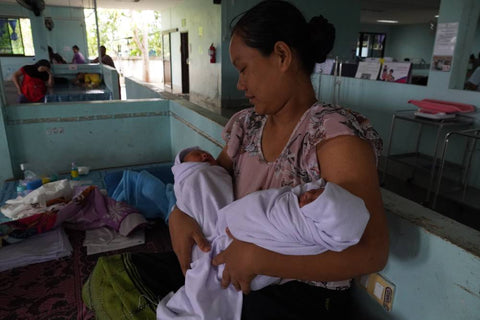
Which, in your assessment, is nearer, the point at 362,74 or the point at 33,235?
the point at 33,235

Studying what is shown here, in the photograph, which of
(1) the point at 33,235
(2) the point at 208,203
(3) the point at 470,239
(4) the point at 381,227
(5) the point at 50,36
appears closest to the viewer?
(4) the point at 381,227

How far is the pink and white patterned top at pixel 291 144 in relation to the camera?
0.80 metres

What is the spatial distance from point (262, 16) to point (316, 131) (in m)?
0.32

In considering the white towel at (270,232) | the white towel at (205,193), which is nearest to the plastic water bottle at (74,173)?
the white towel at (205,193)

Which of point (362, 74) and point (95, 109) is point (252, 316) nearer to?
point (95, 109)

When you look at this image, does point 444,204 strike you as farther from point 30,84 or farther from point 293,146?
point 30,84

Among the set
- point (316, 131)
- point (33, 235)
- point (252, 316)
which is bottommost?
point (33, 235)

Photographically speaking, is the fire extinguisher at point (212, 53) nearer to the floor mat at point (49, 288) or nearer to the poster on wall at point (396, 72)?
the poster on wall at point (396, 72)

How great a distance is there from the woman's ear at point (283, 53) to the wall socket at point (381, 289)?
0.66m

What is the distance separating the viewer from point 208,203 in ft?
3.50

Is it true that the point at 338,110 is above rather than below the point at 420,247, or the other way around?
above

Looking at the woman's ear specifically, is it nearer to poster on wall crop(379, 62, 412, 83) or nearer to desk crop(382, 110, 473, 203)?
desk crop(382, 110, 473, 203)

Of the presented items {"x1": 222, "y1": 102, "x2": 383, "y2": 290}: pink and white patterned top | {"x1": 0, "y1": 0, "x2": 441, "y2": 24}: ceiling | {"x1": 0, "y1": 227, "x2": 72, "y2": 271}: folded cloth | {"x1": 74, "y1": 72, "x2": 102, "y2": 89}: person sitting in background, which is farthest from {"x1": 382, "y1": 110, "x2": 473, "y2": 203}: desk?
{"x1": 74, "y1": 72, "x2": 102, "y2": 89}: person sitting in background

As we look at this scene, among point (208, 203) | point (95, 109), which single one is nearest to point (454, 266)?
point (208, 203)
